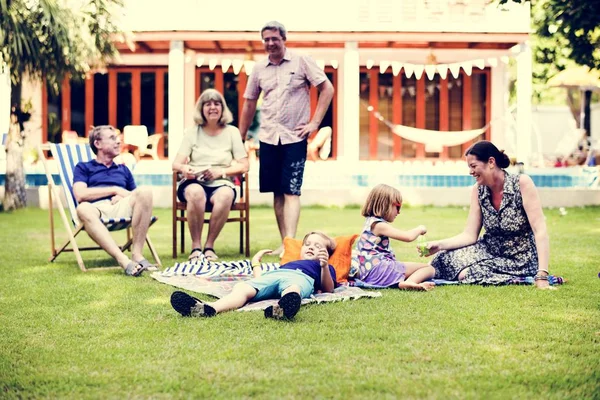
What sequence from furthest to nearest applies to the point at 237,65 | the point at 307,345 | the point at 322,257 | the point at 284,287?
the point at 237,65
the point at 322,257
the point at 284,287
the point at 307,345

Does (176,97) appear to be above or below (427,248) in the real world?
above

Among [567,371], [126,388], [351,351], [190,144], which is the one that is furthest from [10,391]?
[190,144]

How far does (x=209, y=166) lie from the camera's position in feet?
21.1

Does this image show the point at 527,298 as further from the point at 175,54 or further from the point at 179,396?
the point at 175,54

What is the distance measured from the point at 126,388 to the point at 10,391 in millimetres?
376

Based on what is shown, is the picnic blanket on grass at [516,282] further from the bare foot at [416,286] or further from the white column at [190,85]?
the white column at [190,85]

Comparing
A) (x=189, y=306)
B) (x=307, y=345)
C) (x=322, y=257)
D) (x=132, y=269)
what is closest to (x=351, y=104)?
(x=132, y=269)

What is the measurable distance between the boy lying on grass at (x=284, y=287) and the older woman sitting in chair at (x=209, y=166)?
1.57 meters

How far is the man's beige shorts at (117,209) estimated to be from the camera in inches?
232

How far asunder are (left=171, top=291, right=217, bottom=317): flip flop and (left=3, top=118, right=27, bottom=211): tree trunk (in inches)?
349

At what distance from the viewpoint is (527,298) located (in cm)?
439

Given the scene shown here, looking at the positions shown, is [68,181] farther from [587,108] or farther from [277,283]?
[587,108]

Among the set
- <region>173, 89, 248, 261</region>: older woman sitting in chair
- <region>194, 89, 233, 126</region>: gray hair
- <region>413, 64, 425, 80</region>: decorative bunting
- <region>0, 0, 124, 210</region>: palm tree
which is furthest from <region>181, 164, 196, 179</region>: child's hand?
<region>413, 64, 425, 80</region>: decorative bunting

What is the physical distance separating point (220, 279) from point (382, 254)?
3.42 ft
